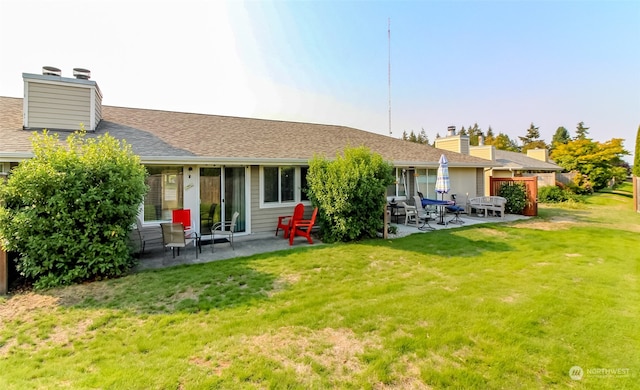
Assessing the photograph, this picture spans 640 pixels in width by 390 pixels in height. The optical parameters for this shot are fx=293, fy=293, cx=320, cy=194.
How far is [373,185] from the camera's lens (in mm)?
8133

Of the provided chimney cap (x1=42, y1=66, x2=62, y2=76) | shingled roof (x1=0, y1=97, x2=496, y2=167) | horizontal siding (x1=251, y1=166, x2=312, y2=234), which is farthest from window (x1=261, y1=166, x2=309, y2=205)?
chimney cap (x1=42, y1=66, x2=62, y2=76)

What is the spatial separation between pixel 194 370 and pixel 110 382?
69 cm

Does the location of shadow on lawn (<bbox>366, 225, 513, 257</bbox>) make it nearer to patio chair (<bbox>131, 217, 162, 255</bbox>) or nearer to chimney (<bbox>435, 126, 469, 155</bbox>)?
patio chair (<bbox>131, 217, 162, 255</bbox>)

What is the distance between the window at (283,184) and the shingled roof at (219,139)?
1.69ft

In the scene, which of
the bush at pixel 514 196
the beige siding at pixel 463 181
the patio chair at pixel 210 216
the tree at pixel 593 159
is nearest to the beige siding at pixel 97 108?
the patio chair at pixel 210 216

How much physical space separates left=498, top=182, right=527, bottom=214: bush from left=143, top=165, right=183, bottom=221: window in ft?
45.5

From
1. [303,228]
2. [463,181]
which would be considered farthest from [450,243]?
[463,181]

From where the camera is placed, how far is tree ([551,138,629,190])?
24.2 metres

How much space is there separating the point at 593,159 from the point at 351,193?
27.6m

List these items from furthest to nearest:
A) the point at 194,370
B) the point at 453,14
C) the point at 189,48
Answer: the point at 453,14 < the point at 189,48 < the point at 194,370

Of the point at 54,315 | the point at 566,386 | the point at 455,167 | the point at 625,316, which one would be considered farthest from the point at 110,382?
the point at 455,167

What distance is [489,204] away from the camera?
42.8 ft

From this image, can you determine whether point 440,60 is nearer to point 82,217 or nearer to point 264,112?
point 264,112

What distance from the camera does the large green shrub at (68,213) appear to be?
4887 mm
